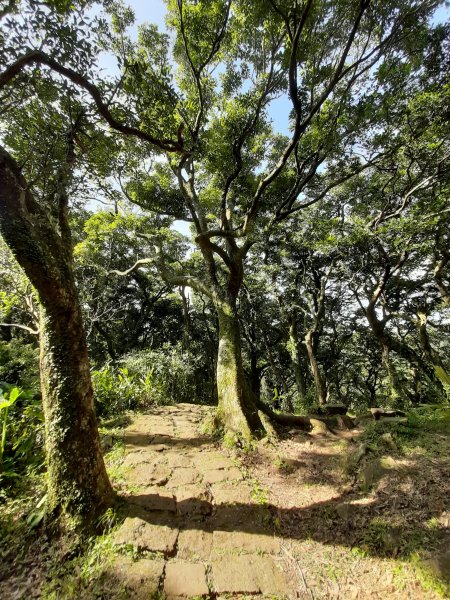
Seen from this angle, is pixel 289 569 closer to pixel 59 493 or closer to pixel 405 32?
pixel 59 493

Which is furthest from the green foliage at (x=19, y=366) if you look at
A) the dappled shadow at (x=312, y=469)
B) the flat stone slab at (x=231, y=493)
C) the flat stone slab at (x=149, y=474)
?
the dappled shadow at (x=312, y=469)

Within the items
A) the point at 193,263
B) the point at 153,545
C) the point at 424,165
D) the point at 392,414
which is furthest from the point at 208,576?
the point at 193,263

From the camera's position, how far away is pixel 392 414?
17.9 feet

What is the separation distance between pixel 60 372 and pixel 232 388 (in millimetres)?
3455

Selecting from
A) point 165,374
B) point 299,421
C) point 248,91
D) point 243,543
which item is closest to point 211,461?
point 243,543

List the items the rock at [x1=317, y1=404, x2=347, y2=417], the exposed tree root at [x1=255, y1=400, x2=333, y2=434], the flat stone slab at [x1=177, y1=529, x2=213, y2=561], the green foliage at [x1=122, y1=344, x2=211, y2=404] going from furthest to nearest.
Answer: the green foliage at [x1=122, y1=344, x2=211, y2=404] < the rock at [x1=317, y1=404, x2=347, y2=417] < the exposed tree root at [x1=255, y1=400, x2=333, y2=434] < the flat stone slab at [x1=177, y1=529, x2=213, y2=561]

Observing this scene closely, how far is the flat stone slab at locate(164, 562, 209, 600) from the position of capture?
2186 mm

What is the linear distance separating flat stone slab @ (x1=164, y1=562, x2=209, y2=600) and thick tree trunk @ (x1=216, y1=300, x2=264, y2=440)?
2530mm

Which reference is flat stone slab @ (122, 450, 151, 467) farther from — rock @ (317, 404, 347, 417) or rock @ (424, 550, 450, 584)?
rock @ (317, 404, 347, 417)

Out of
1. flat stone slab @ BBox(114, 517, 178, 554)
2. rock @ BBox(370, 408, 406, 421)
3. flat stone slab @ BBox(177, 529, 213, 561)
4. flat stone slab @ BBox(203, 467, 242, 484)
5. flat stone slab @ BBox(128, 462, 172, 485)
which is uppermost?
rock @ BBox(370, 408, 406, 421)

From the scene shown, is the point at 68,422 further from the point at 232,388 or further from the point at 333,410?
the point at 333,410

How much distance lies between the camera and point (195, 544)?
270 centimetres

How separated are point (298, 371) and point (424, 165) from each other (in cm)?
846

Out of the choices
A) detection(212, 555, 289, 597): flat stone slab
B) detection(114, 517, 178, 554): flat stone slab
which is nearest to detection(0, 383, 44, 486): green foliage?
detection(114, 517, 178, 554): flat stone slab
